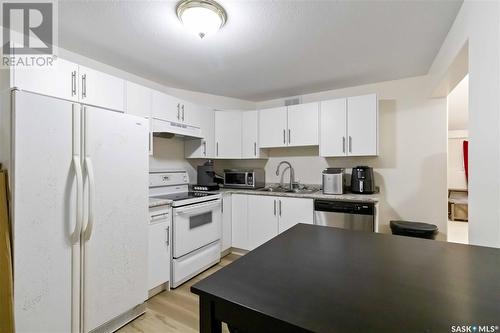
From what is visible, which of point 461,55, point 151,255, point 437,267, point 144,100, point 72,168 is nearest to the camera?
point 437,267

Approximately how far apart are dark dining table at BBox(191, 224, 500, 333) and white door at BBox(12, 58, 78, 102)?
74.2 inches

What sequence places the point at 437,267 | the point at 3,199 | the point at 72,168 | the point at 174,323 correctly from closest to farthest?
the point at 437,267, the point at 3,199, the point at 72,168, the point at 174,323

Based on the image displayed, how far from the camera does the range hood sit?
8.22ft

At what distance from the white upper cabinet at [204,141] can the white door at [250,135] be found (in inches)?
17.9

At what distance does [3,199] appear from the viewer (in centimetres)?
124

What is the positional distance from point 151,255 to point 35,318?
32.7 inches

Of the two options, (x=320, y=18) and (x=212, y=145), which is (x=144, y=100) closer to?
(x=212, y=145)

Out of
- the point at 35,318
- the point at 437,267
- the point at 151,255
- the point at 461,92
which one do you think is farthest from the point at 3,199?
the point at 461,92

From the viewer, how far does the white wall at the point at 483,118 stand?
1.10 m

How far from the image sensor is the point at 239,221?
309cm

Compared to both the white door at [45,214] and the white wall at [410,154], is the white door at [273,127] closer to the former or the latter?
the white wall at [410,154]

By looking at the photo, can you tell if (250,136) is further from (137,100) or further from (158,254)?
(158,254)

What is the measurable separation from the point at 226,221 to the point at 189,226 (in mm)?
703

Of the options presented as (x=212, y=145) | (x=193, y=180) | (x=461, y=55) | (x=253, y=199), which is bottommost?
(x=253, y=199)
